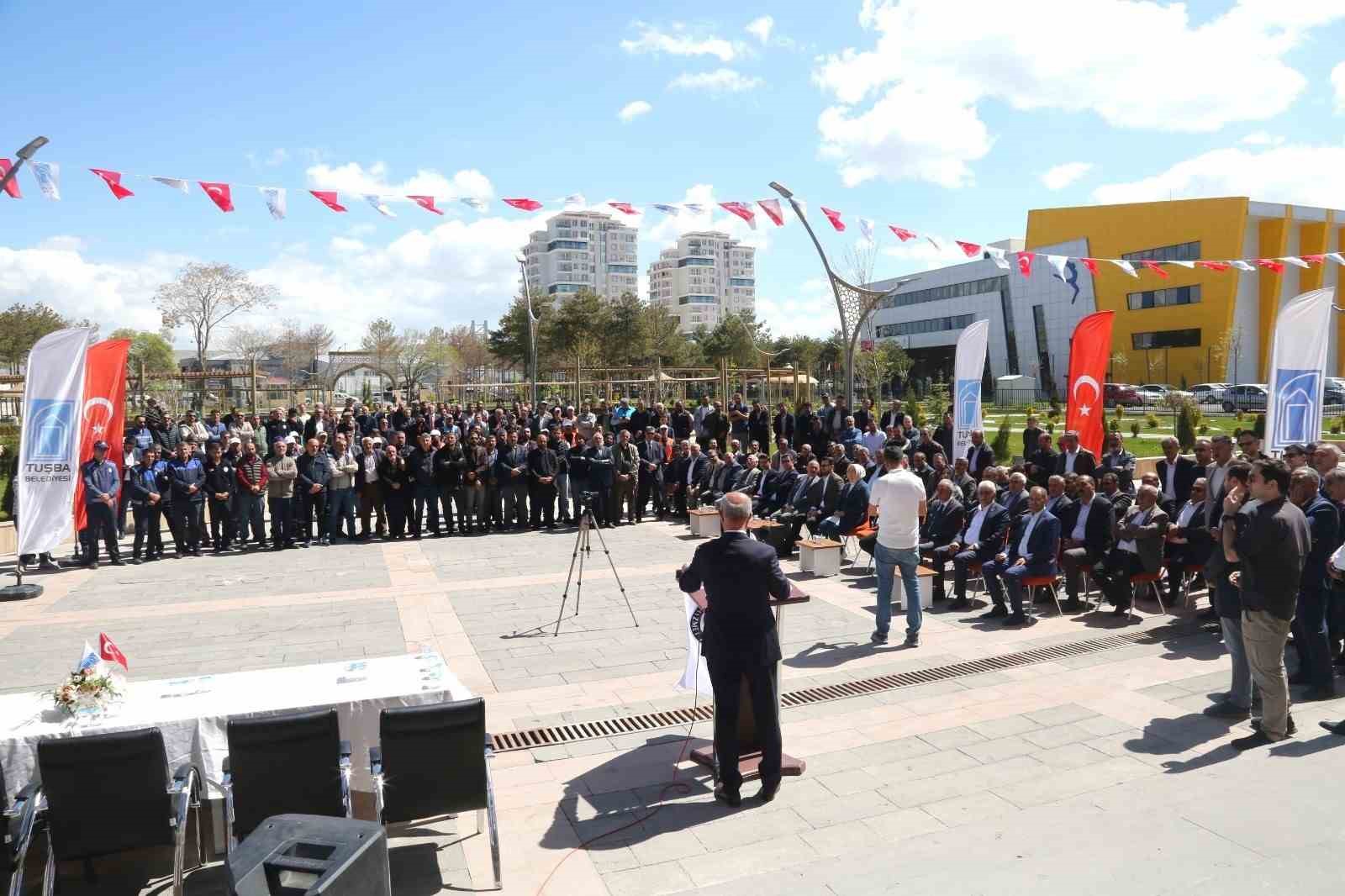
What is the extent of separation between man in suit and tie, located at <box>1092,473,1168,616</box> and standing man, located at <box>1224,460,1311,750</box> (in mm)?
3506

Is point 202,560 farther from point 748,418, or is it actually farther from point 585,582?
point 748,418

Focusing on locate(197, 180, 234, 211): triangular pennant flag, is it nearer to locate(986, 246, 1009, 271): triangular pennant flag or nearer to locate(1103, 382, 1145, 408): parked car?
locate(986, 246, 1009, 271): triangular pennant flag

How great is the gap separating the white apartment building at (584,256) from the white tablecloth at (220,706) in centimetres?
13550

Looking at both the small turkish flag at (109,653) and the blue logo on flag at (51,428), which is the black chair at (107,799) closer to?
the small turkish flag at (109,653)

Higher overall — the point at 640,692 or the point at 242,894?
the point at 242,894

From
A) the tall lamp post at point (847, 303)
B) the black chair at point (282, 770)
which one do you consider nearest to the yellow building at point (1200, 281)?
the tall lamp post at point (847, 303)

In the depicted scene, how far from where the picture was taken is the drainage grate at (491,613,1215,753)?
663 cm

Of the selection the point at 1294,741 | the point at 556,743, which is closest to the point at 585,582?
the point at 556,743

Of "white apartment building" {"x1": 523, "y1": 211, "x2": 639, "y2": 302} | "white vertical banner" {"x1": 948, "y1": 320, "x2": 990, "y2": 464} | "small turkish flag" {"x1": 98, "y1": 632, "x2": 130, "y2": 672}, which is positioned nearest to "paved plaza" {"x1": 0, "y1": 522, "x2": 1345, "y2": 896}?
"small turkish flag" {"x1": 98, "y1": 632, "x2": 130, "y2": 672}

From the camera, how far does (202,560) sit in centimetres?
1362

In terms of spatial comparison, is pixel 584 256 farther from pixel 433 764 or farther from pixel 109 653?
pixel 433 764

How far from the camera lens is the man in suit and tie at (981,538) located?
10.1 metres

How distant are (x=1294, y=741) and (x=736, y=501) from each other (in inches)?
162

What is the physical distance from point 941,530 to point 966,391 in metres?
4.15
